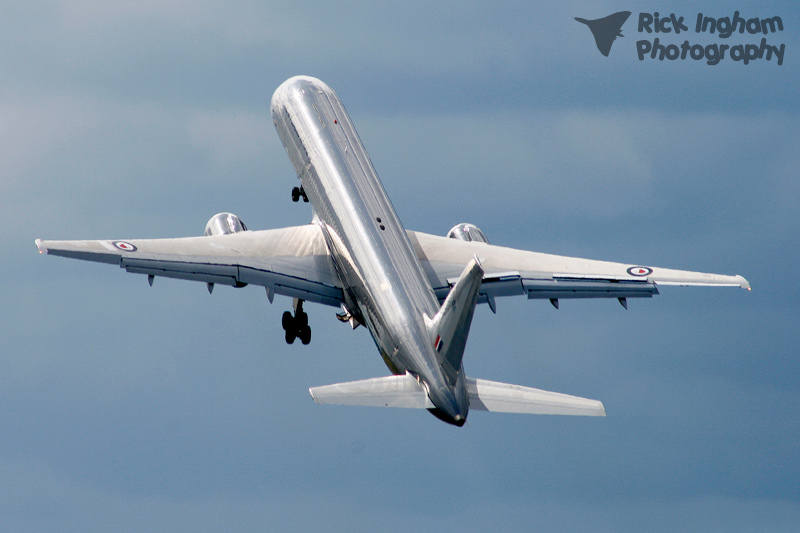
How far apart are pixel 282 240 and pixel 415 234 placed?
4946 mm

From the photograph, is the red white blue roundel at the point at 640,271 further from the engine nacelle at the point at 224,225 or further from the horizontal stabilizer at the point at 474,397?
the engine nacelle at the point at 224,225

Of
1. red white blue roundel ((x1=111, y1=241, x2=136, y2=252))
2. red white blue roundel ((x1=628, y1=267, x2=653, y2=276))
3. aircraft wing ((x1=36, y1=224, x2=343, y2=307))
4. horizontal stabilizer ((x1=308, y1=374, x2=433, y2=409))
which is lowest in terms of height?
horizontal stabilizer ((x1=308, y1=374, x2=433, y2=409))

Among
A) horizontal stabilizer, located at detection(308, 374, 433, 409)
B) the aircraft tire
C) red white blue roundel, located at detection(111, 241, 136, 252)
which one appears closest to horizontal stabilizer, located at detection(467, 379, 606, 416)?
horizontal stabilizer, located at detection(308, 374, 433, 409)

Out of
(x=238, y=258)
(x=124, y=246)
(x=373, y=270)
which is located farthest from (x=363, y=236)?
(x=124, y=246)

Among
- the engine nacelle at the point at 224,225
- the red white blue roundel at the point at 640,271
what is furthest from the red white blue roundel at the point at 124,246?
the red white blue roundel at the point at 640,271

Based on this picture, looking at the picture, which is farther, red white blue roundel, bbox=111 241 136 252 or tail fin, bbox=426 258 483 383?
red white blue roundel, bbox=111 241 136 252

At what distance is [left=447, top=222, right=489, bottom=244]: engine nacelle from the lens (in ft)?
182

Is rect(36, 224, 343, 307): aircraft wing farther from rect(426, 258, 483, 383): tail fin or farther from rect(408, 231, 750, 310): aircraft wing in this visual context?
rect(426, 258, 483, 383): tail fin

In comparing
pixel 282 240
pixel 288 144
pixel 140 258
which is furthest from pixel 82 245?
pixel 288 144

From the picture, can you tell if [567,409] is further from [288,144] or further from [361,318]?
[288,144]

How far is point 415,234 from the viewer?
53.4 metres

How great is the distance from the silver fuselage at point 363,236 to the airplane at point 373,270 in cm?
5

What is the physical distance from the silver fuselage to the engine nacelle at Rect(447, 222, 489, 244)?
5.06m

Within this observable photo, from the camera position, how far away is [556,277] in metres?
49.7
